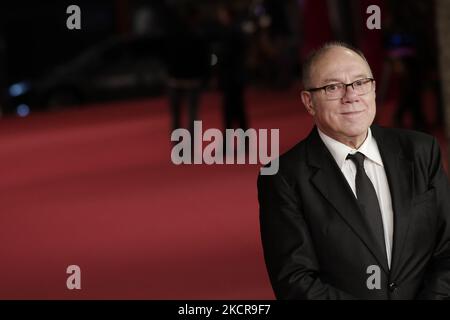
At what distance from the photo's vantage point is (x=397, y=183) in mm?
3525

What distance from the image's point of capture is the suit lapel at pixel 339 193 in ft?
11.4

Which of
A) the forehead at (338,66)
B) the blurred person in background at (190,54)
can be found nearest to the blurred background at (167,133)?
the blurred person in background at (190,54)

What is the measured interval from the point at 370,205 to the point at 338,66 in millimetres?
413

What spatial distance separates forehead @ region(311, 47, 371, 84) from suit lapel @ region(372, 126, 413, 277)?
23 cm

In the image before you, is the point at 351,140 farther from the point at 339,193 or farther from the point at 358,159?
the point at 339,193

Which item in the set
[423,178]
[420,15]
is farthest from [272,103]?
[423,178]

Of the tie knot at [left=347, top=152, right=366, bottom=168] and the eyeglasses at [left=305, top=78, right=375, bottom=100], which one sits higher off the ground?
the eyeglasses at [left=305, top=78, right=375, bottom=100]

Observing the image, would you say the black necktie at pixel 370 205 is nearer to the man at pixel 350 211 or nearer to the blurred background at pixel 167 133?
the man at pixel 350 211

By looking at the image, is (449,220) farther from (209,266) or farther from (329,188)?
(209,266)

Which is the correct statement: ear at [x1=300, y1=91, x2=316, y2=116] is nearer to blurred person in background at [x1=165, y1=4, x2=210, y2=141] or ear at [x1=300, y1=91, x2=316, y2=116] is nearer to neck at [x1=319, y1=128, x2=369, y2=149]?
neck at [x1=319, y1=128, x2=369, y2=149]

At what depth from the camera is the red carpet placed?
749cm

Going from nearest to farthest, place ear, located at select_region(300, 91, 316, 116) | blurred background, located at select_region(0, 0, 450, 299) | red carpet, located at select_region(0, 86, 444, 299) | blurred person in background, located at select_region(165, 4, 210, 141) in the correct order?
ear, located at select_region(300, 91, 316, 116)
red carpet, located at select_region(0, 86, 444, 299)
blurred background, located at select_region(0, 0, 450, 299)
blurred person in background, located at select_region(165, 4, 210, 141)

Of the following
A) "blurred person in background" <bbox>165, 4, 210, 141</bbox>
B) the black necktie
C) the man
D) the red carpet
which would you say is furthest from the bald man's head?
"blurred person in background" <bbox>165, 4, 210, 141</bbox>

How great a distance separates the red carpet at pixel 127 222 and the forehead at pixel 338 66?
354cm
